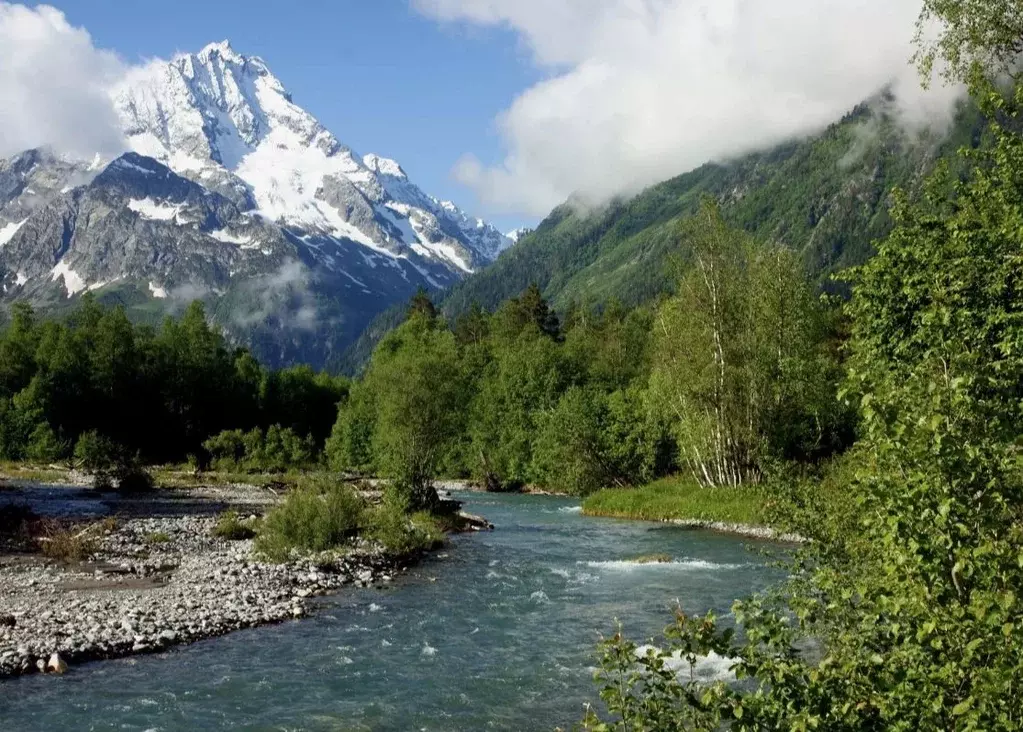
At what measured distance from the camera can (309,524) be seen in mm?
32062

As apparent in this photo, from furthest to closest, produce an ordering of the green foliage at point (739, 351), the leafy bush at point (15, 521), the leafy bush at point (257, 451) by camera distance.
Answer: the leafy bush at point (257, 451) < the green foliage at point (739, 351) < the leafy bush at point (15, 521)

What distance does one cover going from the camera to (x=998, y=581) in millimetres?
6066

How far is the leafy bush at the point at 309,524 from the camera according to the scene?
31.0 metres

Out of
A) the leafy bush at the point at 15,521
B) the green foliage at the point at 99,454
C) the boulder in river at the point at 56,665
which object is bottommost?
the boulder in river at the point at 56,665

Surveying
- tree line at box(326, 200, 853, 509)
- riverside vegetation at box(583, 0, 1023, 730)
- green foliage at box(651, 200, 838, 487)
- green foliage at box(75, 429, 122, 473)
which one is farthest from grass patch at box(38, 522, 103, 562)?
green foliage at box(75, 429, 122, 473)

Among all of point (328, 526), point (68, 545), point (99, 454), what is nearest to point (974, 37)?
point (328, 526)

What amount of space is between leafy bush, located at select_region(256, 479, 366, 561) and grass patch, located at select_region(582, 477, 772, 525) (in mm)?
20087

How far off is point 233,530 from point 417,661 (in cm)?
2133

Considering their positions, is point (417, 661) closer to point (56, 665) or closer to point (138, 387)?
point (56, 665)

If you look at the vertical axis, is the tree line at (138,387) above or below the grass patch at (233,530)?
above

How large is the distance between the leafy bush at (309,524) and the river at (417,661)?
13.1ft

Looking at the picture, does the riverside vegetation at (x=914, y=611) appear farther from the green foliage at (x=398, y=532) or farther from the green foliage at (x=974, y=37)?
the green foliage at (x=398, y=532)

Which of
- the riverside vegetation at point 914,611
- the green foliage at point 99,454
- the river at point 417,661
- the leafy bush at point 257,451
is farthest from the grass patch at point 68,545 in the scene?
the leafy bush at point 257,451

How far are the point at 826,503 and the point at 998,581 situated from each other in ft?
20.0
